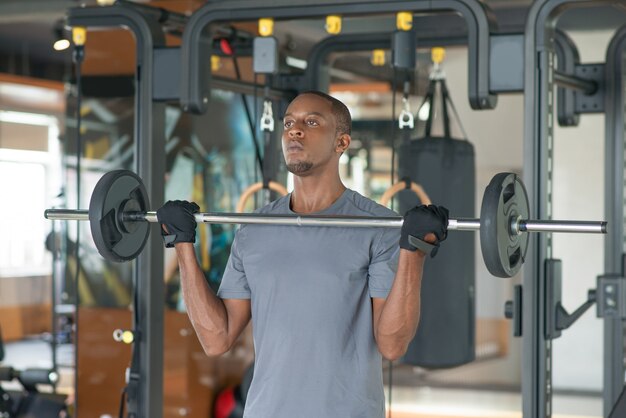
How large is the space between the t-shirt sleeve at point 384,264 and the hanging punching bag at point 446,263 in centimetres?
133

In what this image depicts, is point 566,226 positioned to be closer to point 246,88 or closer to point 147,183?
point 147,183

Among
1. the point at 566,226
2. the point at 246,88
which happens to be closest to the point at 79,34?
the point at 246,88

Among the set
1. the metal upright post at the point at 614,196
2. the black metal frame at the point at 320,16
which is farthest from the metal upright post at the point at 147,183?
the metal upright post at the point at 614,196

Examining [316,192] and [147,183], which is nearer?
[316,192]

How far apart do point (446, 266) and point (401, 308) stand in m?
1.52

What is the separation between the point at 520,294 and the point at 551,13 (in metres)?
0.80

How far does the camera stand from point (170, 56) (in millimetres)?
3064

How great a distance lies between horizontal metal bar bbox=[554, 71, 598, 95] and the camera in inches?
120

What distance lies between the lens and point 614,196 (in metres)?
3.36

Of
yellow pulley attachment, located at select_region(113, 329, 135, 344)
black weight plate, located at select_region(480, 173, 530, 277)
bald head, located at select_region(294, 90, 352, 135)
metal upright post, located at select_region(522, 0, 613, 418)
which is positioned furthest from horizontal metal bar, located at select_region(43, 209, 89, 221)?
metal upright post, located at select_region(522, 0, 613, 418)

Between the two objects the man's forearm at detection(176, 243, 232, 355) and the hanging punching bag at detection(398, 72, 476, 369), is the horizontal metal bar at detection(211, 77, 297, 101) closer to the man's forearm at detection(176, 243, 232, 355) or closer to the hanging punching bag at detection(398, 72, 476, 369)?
the hanging punching bag at detection(398, 72, 476, 369)

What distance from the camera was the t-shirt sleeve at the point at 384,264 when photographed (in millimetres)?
2160

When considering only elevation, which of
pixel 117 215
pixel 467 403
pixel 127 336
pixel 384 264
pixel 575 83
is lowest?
pixel 467 403

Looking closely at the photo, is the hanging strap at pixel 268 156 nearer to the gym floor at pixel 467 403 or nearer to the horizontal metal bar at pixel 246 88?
the horizontal metal bar at pixel 246 88
